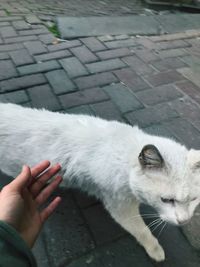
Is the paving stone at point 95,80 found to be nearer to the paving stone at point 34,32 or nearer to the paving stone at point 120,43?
the paving stone at point 120,43

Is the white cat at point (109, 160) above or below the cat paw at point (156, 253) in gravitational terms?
above

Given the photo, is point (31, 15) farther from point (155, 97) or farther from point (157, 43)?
point (155, 97)

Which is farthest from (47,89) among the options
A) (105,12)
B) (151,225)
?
(105,12)

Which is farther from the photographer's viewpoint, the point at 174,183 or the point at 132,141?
the point at 132,141

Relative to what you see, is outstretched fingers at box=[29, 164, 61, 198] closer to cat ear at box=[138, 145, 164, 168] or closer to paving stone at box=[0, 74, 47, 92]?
cat ear at box=[138, 145, 164, 168]

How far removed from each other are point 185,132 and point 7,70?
2.08 meters

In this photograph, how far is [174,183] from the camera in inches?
72.9

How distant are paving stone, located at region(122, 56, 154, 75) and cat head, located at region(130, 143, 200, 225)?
2.21m

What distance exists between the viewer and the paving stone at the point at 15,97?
3372 millimetres

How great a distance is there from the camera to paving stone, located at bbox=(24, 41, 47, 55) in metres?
4.23

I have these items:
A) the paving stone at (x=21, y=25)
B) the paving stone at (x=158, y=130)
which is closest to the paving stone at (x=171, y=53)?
the paving stone at (x=158, y=130)

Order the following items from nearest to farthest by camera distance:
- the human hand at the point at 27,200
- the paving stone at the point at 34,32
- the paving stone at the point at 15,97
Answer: the human hand at the point at 27,200
the paving stone at the point at 15,97
the paving stone at the point at 34,32

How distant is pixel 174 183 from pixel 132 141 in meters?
0.45

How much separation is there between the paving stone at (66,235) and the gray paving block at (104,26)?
281cm
